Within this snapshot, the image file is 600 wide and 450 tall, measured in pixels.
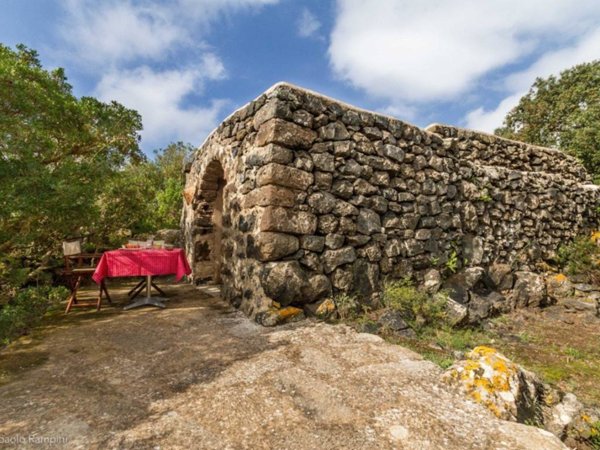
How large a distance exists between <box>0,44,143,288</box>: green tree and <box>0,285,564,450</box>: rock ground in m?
1.54

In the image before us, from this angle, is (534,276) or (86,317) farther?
(534,276)

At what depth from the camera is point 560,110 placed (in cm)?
1448

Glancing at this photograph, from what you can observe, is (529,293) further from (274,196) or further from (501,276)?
(274,196)

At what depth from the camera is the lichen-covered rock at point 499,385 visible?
6.05 feet

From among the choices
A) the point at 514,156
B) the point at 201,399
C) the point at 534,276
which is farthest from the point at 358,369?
the point at 514,156

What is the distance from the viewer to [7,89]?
367 cm

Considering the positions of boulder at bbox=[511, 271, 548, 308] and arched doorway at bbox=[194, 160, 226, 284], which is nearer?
boulder at bbox=[511, 271, 548, 308]

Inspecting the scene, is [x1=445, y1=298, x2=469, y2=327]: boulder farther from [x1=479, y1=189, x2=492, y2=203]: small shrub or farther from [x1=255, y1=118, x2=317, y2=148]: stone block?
[x1=255, y1=118, x2=317, y2=148]: stone block

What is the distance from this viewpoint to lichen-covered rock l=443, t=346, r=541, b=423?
184 centimetres

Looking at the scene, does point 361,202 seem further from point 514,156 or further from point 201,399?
point 514,156

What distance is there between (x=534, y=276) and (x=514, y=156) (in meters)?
2.52

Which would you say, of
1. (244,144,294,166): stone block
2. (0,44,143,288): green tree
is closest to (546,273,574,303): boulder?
(244,144,294,166): stone block

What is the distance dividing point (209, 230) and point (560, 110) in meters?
17.3

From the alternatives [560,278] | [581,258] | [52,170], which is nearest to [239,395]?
[52,170]
